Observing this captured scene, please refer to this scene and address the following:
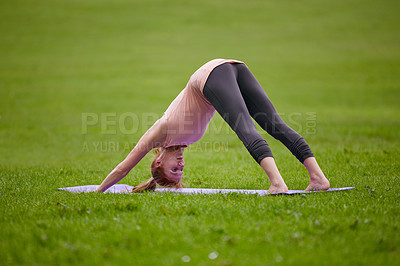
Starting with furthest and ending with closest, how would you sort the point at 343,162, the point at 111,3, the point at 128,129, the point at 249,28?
the point at 111,3 < the point at 249,28 < the point at 128,129 < the point at 343,162

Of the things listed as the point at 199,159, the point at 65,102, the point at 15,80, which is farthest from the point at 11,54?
the point at 199,159

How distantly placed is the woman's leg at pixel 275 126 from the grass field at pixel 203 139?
298 mm

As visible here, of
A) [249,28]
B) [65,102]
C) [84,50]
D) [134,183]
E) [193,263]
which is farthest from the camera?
[249,28]

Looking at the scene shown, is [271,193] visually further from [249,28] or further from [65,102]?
[249,28]

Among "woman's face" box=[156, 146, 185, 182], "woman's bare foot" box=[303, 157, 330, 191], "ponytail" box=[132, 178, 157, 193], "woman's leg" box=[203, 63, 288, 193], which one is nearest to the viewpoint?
"woman's leg" box=[203, 63, 288, 193]

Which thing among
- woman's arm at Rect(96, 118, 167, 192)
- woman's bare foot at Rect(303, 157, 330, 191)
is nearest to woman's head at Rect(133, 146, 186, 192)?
woman's arm at Rect(96, 118, 167, 192)

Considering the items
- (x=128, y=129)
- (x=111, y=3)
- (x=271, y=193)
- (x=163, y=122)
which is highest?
(x=111, y=3)

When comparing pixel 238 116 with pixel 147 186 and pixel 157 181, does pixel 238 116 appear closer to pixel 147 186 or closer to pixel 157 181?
pixel 157 181

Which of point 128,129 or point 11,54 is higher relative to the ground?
point 11,54

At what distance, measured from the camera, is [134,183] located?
6.79 metres

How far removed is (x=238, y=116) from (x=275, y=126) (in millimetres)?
661

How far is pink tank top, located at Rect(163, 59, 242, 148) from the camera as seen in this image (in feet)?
17.1

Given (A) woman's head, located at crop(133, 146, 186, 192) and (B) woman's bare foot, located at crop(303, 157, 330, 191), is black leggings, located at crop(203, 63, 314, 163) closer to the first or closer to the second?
(B) woman's bare foot, located at crop(303, 157, 330, 191)

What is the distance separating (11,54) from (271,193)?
3633 cm
